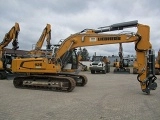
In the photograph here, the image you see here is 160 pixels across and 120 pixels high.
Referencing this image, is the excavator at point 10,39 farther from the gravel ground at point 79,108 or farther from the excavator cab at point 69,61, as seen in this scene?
the gravel ground at point 79,108

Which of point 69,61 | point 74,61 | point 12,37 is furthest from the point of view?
point 12,37

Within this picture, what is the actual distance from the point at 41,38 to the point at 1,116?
16.0 m

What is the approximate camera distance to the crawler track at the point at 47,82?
12.1 m

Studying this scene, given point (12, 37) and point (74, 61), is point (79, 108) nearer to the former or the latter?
point (74, 61)

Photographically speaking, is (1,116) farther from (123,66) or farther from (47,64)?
(123,66)

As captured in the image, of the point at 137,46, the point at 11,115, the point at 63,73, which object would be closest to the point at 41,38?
the point at 63,73

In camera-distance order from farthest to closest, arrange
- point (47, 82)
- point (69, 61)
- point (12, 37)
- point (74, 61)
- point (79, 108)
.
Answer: point (12, 37), point (74, 61), point (69, 61), point (47, 82), point (79, 108)

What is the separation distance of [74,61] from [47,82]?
2335mm

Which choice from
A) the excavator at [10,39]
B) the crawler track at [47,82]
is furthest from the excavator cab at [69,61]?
the excavator at [10,39]

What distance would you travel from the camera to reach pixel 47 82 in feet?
41.0

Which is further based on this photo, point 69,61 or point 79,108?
point 69,61

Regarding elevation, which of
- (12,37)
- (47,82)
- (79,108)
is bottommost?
(79,108)

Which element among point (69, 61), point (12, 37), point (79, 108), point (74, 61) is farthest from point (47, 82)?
point (12, 37)

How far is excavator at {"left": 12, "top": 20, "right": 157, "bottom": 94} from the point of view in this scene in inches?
449
